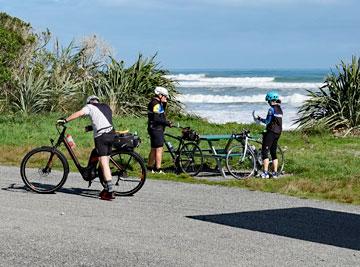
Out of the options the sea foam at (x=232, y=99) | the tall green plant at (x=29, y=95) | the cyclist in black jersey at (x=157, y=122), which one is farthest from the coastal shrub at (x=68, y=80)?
the sea foam at (x=232, y=99)

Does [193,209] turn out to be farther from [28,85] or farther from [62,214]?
[28,85]

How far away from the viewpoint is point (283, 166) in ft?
46.3

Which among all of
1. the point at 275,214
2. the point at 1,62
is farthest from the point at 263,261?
the point at 1,62

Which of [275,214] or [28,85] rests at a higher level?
[28,85]

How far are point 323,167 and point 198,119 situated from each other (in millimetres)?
11738

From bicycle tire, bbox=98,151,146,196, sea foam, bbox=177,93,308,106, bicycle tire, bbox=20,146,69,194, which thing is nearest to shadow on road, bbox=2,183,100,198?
bicycle tire, bbox=20,146,69,194

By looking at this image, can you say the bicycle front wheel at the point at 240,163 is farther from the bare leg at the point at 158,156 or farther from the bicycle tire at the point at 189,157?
the bare leg at the point at 158,156

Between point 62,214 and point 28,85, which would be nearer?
point 62,214

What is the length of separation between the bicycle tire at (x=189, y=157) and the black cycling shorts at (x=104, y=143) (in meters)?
3.24

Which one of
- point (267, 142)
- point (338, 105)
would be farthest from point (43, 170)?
point (338, 105)

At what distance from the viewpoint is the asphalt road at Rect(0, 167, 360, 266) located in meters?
7.20

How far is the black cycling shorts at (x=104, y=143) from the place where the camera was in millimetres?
10633

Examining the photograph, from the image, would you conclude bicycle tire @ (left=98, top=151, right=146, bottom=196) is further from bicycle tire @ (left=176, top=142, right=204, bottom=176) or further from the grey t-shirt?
bicycle tire @ (left=176, top=142, right=204, bottom=176)

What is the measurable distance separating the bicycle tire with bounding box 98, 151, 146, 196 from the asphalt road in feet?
0.62
